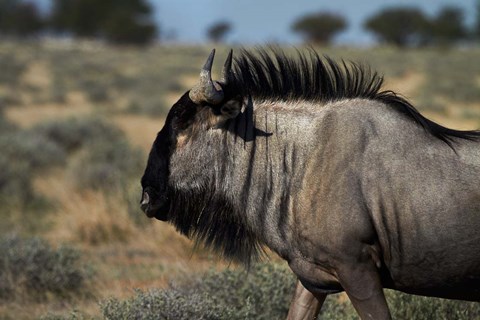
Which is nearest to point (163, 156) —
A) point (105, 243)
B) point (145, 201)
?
point (145, 201)

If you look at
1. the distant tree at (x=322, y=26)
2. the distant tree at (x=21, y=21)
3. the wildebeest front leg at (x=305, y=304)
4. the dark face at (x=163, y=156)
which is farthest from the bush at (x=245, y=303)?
the distant tree at (x=21, y=21)

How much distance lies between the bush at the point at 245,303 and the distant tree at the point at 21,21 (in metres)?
77.7

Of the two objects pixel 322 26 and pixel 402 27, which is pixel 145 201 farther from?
pixel 322 26

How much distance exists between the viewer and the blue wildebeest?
367 cm

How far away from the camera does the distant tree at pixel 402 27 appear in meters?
67.4

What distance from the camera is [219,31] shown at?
9094cm

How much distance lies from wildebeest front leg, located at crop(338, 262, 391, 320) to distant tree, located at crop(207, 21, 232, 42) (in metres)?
88.0

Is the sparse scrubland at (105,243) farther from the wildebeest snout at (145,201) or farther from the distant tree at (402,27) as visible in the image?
the distant tree at (402,27)

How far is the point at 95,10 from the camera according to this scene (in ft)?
248

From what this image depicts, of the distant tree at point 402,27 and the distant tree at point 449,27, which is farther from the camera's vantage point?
the distant tree at point 402,27

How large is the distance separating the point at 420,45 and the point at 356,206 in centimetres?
6578

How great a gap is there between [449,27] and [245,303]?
64.5 meters

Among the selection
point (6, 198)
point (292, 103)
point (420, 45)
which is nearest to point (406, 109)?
point (292, 103)

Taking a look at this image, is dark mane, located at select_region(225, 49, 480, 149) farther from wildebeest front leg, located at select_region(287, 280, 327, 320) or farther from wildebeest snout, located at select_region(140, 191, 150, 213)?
wildebeest front leg, located at select_region(287, 280, 327, 320)
